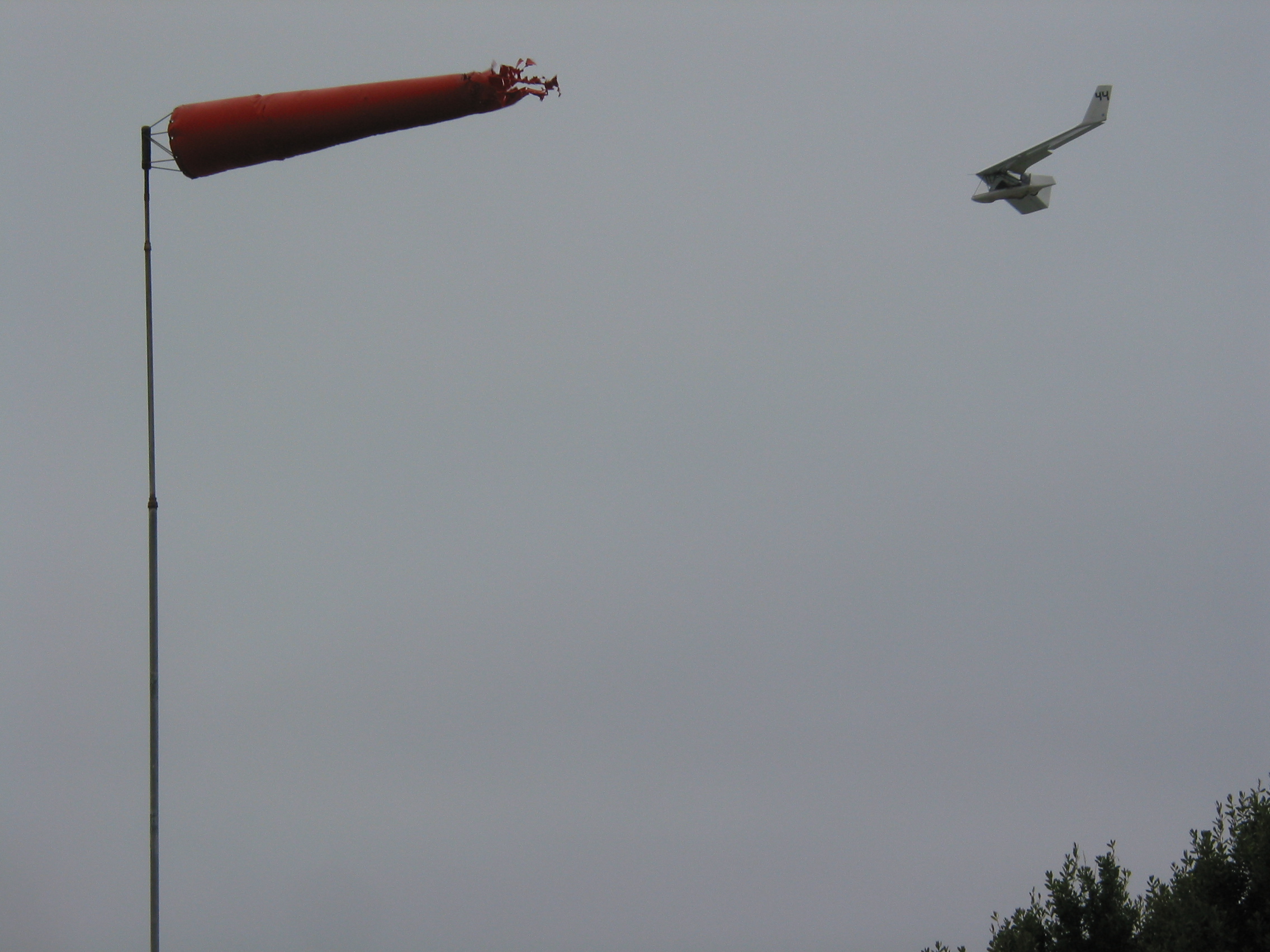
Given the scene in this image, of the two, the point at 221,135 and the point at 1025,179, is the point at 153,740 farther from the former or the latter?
the point at 1025,179

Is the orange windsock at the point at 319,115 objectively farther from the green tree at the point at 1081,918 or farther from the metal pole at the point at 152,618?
the green tree at the point at 1081,918

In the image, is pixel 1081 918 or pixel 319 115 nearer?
pixel 319 115

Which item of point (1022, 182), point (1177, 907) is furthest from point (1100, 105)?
point (1177, 907)

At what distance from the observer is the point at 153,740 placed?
19.0 m

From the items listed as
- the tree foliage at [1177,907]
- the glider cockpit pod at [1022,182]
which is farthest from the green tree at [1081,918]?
the glider cockpit pod at [1022,182]

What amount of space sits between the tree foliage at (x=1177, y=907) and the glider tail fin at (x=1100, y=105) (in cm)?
1604

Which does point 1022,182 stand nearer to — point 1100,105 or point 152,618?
point 1100,105

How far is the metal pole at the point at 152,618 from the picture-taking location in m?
18.7

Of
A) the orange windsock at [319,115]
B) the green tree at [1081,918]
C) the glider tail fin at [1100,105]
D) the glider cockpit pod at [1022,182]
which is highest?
the glider tail fin at [1100,105]

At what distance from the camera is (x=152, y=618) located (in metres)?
19.4

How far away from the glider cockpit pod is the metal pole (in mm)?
14813

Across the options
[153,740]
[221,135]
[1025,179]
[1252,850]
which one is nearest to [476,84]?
[221,135]

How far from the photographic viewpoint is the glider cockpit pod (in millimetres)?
26359

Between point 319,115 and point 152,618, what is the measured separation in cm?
730
